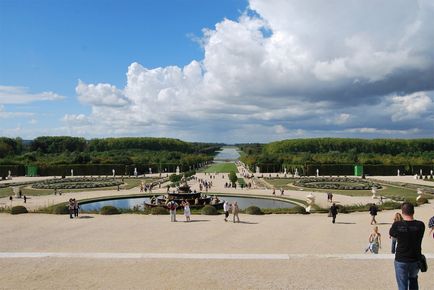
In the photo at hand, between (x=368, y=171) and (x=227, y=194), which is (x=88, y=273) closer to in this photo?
(x=227, y=194)

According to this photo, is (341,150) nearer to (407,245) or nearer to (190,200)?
(190,200)

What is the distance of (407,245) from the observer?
257 inches

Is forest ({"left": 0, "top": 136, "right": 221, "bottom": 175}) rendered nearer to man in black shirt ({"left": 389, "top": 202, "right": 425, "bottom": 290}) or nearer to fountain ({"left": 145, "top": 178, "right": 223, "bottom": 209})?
fountain ({"left": 145, "top": 178, "right": 223, "bottom": 209})

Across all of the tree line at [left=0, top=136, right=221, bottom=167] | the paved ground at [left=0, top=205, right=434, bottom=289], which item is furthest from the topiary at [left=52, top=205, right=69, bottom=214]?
the tree line at [left=0, top=136, right=221, bottom=167]

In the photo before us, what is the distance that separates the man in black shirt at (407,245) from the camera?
648cm

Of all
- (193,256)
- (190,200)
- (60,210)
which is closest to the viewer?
(193,256)

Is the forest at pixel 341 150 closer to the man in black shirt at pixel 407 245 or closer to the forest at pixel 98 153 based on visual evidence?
the forest at pixel 98 153

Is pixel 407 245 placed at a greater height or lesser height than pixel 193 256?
greater

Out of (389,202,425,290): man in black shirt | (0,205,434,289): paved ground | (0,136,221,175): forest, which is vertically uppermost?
(0,136,221,175): forest

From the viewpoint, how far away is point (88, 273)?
11453mm

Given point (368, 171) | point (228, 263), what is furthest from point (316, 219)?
point (368, 171)

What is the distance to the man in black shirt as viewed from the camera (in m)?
6.48

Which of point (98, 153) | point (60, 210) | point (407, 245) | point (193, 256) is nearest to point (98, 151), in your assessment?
point (98, 153)

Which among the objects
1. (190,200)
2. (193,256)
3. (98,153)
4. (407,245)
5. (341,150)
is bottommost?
(193,256)
